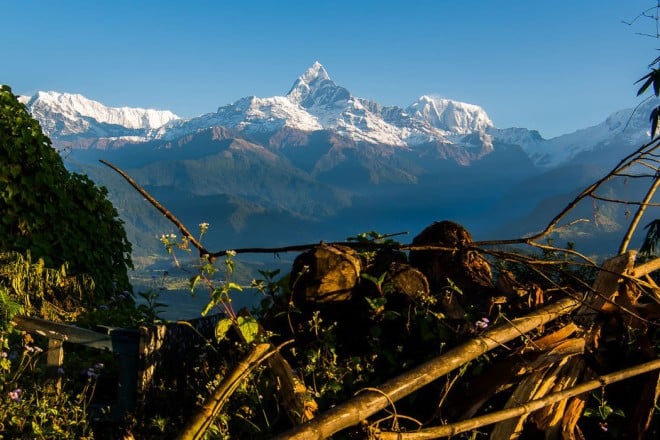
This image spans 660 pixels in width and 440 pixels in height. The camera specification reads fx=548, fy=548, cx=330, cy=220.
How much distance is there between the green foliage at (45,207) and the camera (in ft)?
31.7

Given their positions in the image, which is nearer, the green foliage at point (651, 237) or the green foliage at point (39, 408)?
the green foliage at point (39, 408)

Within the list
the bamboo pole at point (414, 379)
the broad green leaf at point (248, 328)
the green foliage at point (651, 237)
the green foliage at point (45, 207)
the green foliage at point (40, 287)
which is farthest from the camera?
the green foliage at point (45, 207)

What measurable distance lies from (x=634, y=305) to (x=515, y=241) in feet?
6.05

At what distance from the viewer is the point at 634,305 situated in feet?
16.0

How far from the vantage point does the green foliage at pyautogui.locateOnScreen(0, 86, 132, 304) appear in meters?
9.65

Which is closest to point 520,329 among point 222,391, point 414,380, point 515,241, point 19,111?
point 515,241

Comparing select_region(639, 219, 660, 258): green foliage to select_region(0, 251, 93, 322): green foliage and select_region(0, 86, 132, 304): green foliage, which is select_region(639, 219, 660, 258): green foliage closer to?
select_region(0, 251, 93, 322): green foliage

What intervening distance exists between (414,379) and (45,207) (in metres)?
8.81

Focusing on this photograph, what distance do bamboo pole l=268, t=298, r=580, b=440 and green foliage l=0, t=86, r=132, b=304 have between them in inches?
324

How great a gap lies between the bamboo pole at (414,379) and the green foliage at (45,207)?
8.23 meters

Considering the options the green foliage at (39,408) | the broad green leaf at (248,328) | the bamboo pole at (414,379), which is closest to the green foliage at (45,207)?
the green foliage at (39,408)

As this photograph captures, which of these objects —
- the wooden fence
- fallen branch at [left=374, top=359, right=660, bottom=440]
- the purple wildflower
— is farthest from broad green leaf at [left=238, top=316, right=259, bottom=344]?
the purple wildflower

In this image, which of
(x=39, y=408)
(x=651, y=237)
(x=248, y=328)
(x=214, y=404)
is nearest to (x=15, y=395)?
(x=39, y=408)

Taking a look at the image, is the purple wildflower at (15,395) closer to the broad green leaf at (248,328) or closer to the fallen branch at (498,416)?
the broad green leaf at (248,328)
